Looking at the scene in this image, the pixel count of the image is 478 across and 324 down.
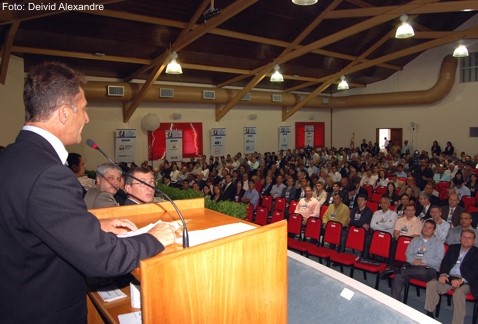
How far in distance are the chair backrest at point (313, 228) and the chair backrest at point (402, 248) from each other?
4.12ft

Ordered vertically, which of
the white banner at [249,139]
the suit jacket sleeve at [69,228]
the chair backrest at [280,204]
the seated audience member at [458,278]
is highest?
the white banner at [249,139]

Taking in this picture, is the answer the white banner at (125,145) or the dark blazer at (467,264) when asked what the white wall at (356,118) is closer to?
the white banner at (125,145)

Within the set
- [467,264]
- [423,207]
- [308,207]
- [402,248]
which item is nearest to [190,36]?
[308,207]

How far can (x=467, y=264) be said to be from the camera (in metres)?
3.86

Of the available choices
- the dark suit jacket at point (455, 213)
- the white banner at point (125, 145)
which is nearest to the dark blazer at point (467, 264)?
the dark suit jacket at point (455, 213)

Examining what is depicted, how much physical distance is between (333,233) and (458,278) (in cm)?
178

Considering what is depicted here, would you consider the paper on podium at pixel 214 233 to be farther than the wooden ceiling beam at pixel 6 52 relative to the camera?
No

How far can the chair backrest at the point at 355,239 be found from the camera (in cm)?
507

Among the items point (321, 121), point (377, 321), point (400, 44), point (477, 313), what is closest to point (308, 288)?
point (377, 321)

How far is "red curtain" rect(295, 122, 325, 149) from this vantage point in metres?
17.7

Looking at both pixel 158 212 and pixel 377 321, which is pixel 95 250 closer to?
pixel 158 212

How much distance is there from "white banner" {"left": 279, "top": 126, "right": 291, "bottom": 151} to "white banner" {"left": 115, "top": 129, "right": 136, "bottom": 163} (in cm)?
714

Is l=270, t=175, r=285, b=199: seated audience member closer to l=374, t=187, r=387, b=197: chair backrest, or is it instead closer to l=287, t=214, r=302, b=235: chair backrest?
l=374, t=187, r=387, b=197: chair backrest

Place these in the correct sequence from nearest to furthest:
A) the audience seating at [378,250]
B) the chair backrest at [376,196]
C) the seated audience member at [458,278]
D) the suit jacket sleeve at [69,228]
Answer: the suit jacket sleeve at [69,228] → the seated audience member at [458,278] → the audience seating at [378,250] → the chair backrest at [376,196]
